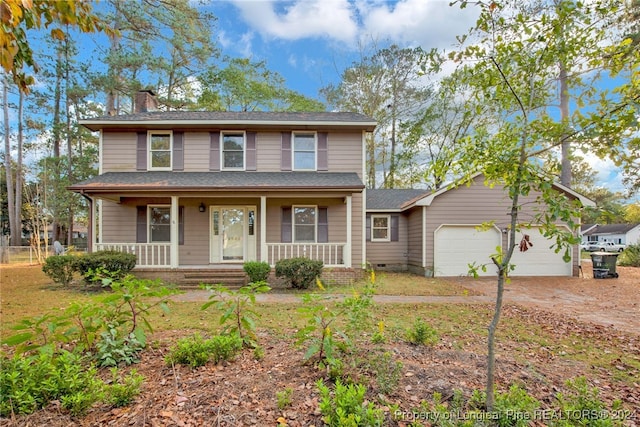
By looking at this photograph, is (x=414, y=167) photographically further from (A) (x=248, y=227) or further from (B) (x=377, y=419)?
(B) (x=377, y=419)

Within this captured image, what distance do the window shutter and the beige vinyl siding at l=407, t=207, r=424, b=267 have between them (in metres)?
3.72

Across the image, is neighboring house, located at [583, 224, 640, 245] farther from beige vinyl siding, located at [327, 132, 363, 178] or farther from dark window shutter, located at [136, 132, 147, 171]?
dark window shutter, located at [136, 132, 147, 171]

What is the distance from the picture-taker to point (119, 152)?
1128cm

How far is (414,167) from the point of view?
75.1ft

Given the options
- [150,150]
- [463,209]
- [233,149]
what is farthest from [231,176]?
[463,209]

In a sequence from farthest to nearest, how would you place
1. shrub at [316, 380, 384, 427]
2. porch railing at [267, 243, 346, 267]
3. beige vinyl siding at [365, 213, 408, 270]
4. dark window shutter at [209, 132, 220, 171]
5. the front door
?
beige vinyl siding at [365, 213, 408, 270] → dark window shutter at [209, 132, 220, 171] → the front door → porch railing at [267, 243, 346, 267] → shrub at [316, 380, 384, 427]

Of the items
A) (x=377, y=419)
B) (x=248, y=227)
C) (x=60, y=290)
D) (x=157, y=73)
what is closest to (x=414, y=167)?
(x=248, y=227)

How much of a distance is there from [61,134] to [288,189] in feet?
61.2

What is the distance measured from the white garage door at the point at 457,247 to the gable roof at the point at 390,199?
6.60 ft

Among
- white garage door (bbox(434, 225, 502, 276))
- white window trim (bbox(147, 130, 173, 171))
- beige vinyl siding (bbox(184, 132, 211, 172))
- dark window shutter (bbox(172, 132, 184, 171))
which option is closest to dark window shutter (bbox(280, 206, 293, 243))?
beige vinyl siding (bbox(184, 132, 211, 172))

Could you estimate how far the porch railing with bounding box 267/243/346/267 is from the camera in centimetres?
1036

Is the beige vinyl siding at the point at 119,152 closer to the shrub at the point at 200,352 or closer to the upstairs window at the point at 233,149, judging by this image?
the upstairs window at the point at 233,149

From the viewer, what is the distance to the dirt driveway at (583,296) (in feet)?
20.7

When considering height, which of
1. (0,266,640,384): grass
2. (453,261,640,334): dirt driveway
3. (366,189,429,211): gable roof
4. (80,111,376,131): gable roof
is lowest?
(453,261,640,334): dirt driveway
